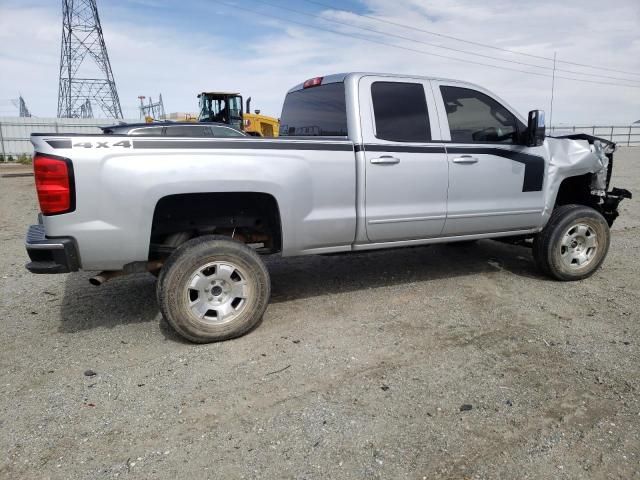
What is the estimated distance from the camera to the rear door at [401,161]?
4148mm

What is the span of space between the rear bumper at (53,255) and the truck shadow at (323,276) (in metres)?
0.91

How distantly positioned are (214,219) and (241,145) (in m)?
0.70

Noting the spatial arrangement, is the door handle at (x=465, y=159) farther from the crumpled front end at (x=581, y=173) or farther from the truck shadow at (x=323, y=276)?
the truck shadow at (x=323, y=276)

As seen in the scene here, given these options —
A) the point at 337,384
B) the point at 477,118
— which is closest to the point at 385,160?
the point at 477,118

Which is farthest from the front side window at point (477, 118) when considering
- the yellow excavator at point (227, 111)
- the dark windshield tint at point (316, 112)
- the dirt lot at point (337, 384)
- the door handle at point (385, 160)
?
the yellow excavator at point (227, 111)

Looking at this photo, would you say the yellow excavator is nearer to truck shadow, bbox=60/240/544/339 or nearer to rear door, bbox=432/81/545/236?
truck shadow, bbox=60/240/544/339

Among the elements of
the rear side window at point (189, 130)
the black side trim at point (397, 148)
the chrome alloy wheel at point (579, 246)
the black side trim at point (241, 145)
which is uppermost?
the rear side window at point (189, 130)

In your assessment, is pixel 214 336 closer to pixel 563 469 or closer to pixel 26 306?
pixel 26 306

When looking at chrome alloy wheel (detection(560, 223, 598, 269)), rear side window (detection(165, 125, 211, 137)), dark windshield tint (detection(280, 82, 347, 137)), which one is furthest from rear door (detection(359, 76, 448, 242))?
rear side window (detection(165, 125, 211, 137))

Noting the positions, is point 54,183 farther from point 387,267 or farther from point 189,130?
point 189,130

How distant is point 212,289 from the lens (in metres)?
3.74

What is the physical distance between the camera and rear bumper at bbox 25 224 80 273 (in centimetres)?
329

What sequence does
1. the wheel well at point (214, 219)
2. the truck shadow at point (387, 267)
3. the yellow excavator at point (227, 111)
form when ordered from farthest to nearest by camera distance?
the yellow excavator at point (227, 111) < the truck shadow at point (387, 267) < the wheel well at point (214, 219)

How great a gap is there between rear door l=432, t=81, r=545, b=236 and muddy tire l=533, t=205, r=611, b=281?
0.82ft
